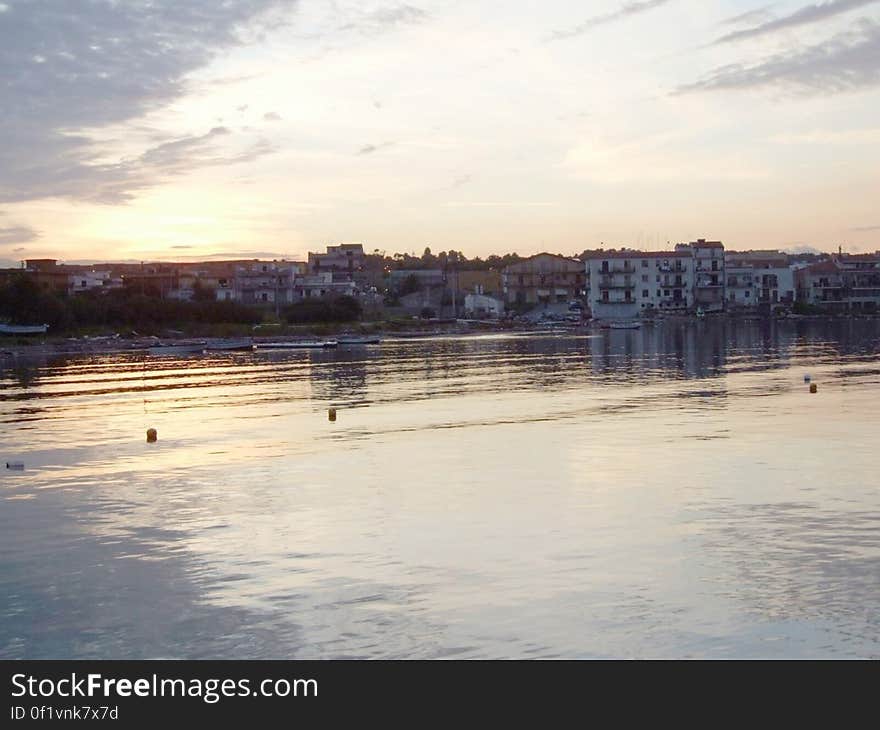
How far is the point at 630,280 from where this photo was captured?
155625mm

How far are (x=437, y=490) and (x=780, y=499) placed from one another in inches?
277

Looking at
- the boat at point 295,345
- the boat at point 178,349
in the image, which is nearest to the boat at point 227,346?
the boat at point 178,349

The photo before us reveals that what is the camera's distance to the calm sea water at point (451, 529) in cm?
1354

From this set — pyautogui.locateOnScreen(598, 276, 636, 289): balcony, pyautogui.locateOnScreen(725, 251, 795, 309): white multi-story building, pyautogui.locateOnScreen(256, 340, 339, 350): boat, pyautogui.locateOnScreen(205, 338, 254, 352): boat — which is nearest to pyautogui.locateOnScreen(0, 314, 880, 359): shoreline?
pyautogui.locateOnScreen(256, 340, 339, 350): boat

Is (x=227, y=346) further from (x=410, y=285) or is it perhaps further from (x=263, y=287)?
(x=410, y=285)

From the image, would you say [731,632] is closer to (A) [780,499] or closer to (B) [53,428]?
(A) [780,499]

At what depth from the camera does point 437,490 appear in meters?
23.2

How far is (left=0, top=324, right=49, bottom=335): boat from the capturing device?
103875 millimetres

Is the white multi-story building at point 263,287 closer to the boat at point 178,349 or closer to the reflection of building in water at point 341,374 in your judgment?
the boat at point 178,349

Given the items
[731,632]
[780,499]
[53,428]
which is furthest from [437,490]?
[53,428]

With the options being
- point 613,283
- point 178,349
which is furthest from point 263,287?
point 178,349

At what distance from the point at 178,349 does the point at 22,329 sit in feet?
57.7

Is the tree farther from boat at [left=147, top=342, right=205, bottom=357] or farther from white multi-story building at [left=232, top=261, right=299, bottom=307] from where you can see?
boat at [left=147, top=342, right=205, bottom=357]

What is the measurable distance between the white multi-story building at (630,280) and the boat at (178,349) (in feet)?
230
